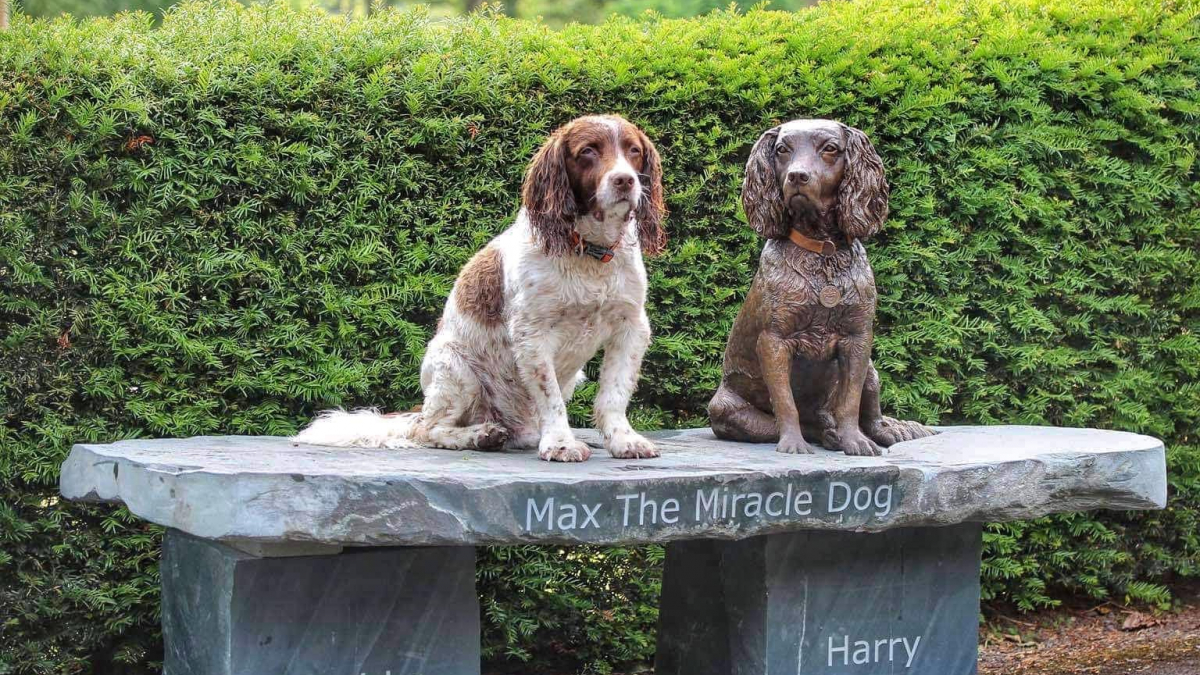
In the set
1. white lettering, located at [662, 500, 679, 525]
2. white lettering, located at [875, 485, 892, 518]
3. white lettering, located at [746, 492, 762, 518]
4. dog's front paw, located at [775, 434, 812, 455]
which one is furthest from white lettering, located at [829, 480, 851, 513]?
white lettering, located at [662, 500, 679, 525]

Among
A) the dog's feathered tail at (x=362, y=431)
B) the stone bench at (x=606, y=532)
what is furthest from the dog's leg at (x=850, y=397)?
the dog's feathered tail at (x=362, y=431)

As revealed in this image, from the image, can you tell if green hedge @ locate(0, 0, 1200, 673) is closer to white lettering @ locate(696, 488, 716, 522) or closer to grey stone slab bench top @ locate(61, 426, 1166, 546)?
grey stone slab bench top @ locate(61, 426, 1166, 546)

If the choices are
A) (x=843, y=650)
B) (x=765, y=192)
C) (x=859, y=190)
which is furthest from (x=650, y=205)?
(x=843, y=650)

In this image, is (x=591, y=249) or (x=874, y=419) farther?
(x=874, y=419)

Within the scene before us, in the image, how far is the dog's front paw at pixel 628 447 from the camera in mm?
4008

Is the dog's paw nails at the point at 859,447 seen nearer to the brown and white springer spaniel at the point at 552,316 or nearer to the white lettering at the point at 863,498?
the white lettering at the point at 863,498

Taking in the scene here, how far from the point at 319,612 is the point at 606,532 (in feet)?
3.26

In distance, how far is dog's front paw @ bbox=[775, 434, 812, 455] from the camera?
415 cm

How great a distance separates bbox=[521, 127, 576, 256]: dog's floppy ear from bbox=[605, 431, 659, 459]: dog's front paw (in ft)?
2.19

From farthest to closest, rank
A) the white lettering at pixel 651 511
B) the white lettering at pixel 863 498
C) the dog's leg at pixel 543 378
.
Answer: the dog's leg at pixel 543 378, the white lettering at pixel 863 498, the white lettering at pixel 651 511

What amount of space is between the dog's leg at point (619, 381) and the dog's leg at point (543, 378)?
0.46ft

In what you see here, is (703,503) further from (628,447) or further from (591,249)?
(591,249)

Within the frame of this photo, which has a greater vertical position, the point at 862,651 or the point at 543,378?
the point at 543,378

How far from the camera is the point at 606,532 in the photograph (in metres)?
3.57
